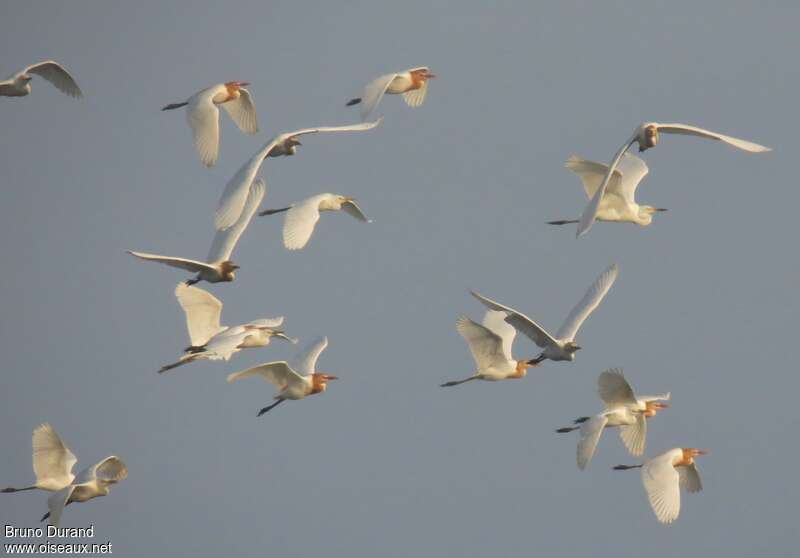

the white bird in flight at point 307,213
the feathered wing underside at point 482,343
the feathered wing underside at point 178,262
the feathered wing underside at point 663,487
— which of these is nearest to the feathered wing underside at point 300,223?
the white bird in flight at point 307,213

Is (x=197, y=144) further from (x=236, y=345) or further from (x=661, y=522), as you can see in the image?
(x=661, y=522)

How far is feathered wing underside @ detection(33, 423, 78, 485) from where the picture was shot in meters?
25.5

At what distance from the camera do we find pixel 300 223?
25062mm

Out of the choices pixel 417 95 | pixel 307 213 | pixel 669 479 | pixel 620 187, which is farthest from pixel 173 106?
pixel 669 479

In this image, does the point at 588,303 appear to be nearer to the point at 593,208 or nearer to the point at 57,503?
the point at 593,208

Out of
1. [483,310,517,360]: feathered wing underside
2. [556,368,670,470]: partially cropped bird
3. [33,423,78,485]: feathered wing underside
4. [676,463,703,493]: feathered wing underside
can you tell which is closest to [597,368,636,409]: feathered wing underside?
[556,368,670,470]: partially cropped bird

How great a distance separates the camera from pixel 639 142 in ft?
76.3

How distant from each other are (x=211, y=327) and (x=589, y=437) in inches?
204

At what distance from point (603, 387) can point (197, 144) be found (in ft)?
18.8

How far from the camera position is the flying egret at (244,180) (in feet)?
70.5

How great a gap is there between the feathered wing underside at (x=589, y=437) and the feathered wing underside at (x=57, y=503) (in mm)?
6002

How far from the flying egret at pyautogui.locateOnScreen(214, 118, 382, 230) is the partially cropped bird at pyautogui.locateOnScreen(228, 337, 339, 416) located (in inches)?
108

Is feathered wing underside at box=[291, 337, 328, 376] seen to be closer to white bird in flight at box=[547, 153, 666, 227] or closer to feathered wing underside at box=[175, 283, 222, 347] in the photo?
feathered wing underside at box=[175, 283, 222, 347]

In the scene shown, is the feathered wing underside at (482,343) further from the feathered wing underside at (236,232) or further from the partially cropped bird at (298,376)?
the feathered wing underside at (236,232)
